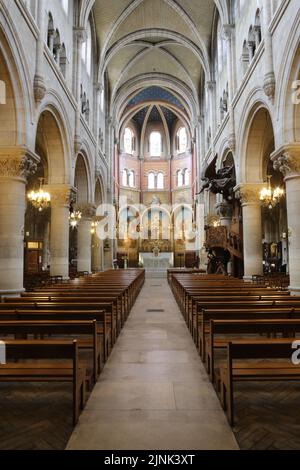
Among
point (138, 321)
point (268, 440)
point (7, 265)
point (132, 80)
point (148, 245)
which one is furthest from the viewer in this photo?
point (148, 245)

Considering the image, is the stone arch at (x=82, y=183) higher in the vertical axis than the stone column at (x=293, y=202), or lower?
higher

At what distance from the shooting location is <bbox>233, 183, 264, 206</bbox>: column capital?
15.5 metres

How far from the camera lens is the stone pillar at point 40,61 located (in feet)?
37.0

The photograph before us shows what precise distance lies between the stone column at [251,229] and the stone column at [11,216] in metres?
9.55

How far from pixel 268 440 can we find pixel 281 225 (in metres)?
24.9

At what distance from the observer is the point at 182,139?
43.9 metres

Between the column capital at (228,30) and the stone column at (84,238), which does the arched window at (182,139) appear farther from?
the stone column at (84,238)

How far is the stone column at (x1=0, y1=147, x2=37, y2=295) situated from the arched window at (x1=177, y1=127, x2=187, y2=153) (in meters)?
35.4

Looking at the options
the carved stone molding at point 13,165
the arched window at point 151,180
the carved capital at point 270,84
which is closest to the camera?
the carved stone molding at point 13,165

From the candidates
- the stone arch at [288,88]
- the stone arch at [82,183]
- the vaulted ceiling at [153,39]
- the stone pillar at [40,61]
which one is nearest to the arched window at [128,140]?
the vaulted ceiling at [153,39]

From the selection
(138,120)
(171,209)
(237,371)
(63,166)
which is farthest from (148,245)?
(237,371)

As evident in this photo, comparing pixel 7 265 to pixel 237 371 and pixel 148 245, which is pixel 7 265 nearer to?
pixel 237 371

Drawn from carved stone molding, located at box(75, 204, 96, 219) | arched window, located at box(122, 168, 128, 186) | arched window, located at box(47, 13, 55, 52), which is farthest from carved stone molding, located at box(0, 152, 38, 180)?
arched window, located at box(122, 168, 128, 186)
